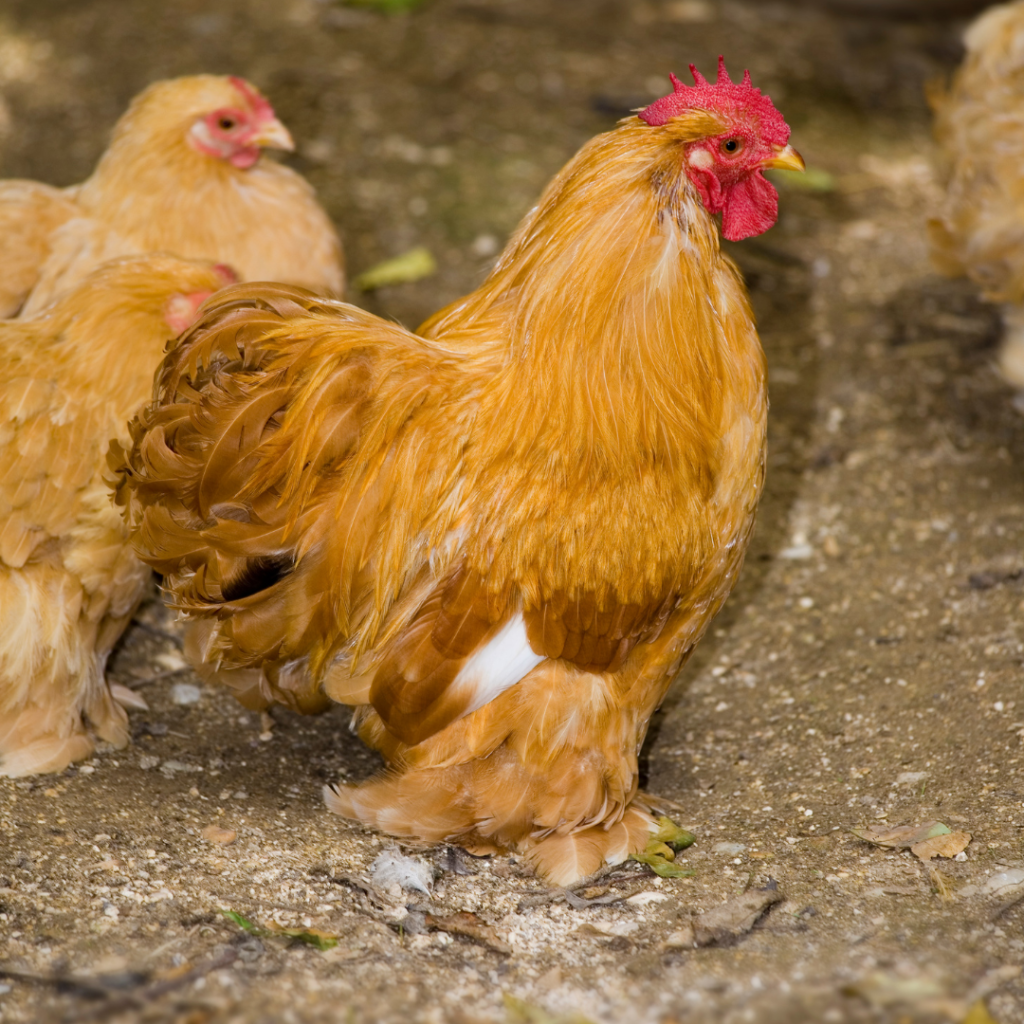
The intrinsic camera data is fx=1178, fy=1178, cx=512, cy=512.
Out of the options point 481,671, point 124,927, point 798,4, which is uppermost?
point 798,4

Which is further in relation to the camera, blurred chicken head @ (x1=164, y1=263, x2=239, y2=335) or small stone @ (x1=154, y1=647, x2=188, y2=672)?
small stone @ (x1=154, y1=647, x2=188, y2=672)

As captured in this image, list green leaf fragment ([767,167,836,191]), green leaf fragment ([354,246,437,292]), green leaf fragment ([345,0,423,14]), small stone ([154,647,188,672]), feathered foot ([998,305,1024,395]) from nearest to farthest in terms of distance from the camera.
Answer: small stone ([154,647,188,672])
feathered foot ([998,305,1024,395])
green leaf fragment ([354,246,437,292])
green leaf fragment ([767,167,836,191])
green leaf fragment ([345,0,423,14])

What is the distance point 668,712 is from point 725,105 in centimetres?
205

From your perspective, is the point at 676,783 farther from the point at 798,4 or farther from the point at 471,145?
the point at 798,4

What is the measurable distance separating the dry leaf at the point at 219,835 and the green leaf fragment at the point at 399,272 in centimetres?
323

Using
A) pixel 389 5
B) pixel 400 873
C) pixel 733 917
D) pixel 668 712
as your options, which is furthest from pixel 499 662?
pixel 389 5

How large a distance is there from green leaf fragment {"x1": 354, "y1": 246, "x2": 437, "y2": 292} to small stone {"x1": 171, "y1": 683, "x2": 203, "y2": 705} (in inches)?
98.2

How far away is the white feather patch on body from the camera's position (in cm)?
309

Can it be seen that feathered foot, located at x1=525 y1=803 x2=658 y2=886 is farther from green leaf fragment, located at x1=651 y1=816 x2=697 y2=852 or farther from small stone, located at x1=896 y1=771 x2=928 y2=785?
small stone, located at x1=896 y1=771 x2=928 y2=785

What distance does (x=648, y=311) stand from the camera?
3.02 m

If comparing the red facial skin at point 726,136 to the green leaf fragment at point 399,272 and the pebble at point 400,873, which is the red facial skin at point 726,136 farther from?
the green leaf fragment at point 399,272

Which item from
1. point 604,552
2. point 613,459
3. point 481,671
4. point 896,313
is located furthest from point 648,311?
point 896,313

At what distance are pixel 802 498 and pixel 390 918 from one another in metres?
2.70

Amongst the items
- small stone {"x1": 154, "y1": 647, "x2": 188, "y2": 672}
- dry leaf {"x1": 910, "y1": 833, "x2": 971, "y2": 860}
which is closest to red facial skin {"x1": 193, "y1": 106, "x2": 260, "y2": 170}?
small stone {"x1": 154, "y1": 647, "x2": 188, "y2": 672}
